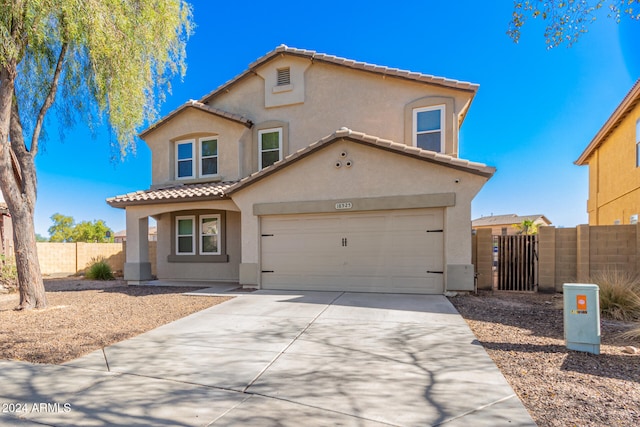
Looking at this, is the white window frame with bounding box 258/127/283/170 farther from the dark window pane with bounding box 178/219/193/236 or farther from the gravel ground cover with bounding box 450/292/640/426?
→ the gravel ground cover with bounding box 450/292/640/426

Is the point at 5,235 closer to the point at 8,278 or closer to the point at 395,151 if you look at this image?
the point at 8,278

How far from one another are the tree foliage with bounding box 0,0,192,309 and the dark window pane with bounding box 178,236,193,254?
4.97 m

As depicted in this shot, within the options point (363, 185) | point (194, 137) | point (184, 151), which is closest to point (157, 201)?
point (184, 151)

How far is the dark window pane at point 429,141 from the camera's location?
11.6 m

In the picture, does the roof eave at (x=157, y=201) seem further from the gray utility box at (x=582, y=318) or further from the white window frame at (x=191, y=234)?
the gray utility box at (x=582, y=318)

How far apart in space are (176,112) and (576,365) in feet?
48.2

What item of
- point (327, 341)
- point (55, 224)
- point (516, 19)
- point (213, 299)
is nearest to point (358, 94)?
point (516, 19)

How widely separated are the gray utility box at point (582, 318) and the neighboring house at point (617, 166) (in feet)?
35.4

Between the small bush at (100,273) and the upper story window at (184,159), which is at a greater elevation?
the upper story window at (184,159)

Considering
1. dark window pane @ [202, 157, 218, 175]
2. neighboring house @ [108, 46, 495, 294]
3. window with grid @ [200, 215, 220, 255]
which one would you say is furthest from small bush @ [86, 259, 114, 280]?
dark window pane @ [202, 157, 218, 175]

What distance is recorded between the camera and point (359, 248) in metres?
10.3

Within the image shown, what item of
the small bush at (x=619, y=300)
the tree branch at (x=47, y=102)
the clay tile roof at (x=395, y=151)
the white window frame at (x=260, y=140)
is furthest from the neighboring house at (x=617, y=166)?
the tree branch at (x=47, y=102)

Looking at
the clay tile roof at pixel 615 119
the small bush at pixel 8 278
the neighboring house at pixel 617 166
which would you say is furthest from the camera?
the neighboring house at pixel 617 166

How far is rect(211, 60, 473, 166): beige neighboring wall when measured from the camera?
38.4ft
